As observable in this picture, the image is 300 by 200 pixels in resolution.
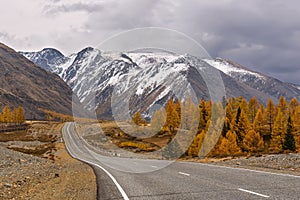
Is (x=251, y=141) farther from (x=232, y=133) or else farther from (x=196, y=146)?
(x=196, y=146)

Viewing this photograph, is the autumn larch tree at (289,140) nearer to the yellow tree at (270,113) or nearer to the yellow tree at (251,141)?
the yellow tree at (251,141)

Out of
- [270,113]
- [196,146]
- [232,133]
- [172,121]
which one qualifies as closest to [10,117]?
[196,146]

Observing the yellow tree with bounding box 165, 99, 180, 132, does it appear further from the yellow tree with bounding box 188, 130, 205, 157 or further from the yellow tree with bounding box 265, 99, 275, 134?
the yellow tree with bounding box 265, 99, 275, 134

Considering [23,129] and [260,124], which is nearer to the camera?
[260,124]

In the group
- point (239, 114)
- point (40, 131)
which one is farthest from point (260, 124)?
point (40, 131)

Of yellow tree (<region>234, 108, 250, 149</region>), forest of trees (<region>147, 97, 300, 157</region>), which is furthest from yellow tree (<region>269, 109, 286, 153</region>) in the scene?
yellow tree (<region>234, 108, 250, 149</region>)

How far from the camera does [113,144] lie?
97750 millimetres

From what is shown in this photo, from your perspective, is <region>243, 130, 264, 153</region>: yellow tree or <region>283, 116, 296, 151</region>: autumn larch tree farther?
<region>243, 130, 264, 153</region>: yellow tree

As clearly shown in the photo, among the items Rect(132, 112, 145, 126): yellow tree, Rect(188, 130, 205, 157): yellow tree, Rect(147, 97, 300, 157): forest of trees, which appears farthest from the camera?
Rect(188, 130, 205, 157): yellow tree

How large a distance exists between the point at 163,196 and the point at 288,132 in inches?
2173

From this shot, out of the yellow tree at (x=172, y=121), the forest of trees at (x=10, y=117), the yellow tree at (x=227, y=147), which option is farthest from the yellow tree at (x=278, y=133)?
the forest of trees at (x=10, y=117)

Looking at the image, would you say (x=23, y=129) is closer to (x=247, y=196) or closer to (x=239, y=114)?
(x=239, y=114)

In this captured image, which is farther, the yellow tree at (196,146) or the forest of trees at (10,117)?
the forest of trees at (10,117)

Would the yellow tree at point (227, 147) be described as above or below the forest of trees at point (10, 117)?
below
